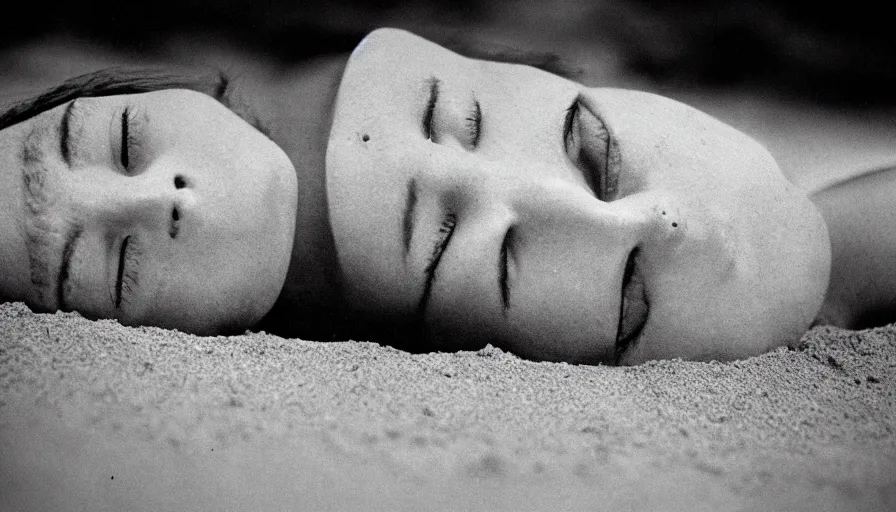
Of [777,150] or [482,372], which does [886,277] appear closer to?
[777,150]

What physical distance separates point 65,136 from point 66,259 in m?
0.17

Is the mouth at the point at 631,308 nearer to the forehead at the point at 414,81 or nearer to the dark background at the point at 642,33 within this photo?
the forehead at the point at 414,81

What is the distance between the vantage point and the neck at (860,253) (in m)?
1.22

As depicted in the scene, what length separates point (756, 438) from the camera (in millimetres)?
761

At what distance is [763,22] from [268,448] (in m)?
1.16

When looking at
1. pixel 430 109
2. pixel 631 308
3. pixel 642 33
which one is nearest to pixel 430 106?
pixel 430 109

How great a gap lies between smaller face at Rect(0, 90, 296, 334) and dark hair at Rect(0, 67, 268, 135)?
0.07 metres

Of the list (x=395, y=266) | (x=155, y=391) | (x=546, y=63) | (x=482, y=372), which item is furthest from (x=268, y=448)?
(x=546, y=63)

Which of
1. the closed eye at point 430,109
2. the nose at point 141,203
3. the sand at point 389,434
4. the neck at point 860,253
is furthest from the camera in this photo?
the neck at point 860,253

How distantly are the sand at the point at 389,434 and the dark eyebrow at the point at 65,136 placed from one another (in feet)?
0.75

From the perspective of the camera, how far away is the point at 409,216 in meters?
1.04

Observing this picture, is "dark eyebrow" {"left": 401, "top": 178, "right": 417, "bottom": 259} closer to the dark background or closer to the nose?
the nose

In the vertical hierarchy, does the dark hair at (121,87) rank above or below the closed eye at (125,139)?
above

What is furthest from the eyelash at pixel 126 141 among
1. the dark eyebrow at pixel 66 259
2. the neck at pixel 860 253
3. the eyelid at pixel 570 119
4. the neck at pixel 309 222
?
the neck at pixel 860 253
